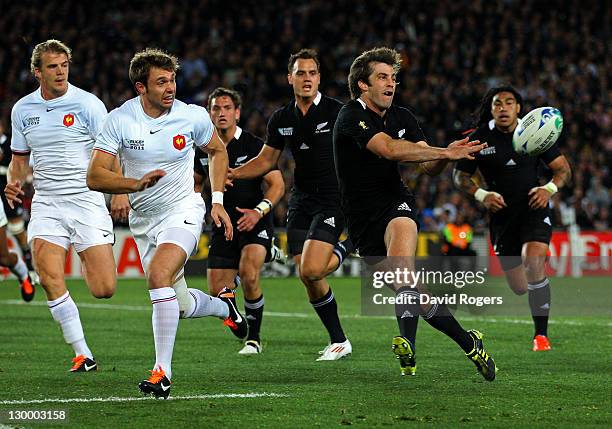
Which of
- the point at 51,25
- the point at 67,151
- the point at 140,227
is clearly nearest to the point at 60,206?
the point at 67,151

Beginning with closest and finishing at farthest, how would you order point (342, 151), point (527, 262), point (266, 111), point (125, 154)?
point (125, 154)
point (342, 151)
point (527, 262)
point (266, 111)

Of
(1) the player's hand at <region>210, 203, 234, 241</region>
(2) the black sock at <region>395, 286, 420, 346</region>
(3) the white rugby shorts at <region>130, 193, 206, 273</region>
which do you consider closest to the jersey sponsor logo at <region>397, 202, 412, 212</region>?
(2) the black sock at <region>395, 286, 420, 346</region>

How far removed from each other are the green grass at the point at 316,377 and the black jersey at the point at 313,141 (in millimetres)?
1623

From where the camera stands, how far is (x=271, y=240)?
1158 centimetres

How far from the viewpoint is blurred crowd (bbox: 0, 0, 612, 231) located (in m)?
25.7

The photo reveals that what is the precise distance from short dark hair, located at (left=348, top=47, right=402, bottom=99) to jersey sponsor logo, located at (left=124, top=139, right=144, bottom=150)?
1.91m

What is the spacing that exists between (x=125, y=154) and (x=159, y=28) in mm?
20451

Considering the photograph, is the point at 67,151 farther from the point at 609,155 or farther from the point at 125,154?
the point at 609,155

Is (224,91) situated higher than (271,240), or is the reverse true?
(224,91)

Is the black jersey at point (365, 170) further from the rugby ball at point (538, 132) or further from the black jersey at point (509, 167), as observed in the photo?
the black jersey at point (509, 167)

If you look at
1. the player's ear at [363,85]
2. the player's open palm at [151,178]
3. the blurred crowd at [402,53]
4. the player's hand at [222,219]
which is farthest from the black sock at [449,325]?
the blurred crowd at [402,53]

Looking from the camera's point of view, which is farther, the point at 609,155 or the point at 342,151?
the point at 609,155

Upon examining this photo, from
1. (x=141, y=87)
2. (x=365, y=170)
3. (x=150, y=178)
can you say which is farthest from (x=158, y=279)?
(x=365, y=170)

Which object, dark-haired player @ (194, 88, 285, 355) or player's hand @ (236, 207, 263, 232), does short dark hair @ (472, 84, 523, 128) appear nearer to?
dark-haired player @ (194, 88, 285, 355)
